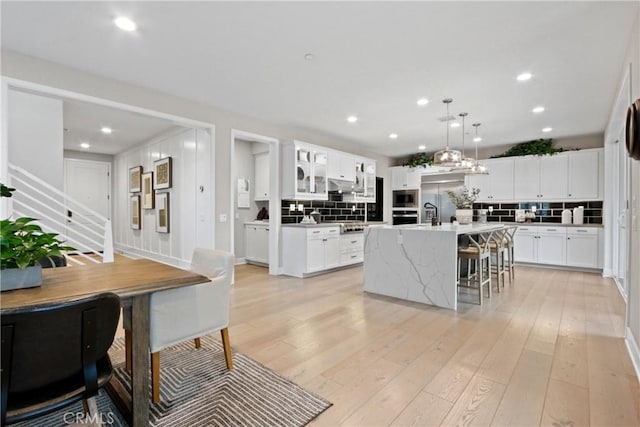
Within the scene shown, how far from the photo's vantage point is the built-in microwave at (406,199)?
7848mm

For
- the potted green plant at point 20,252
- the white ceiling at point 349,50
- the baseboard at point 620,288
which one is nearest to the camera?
the potted green plant at point 20,252

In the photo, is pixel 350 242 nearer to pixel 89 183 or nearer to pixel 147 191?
pixel 147 191

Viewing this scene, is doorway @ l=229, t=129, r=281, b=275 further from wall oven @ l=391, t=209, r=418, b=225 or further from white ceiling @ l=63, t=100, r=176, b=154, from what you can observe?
wall oven @ l=391, t=209, r=418, b=225

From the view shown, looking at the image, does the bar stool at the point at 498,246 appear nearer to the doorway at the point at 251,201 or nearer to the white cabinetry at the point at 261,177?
the doorway at the point at 251,201

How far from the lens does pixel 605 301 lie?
3.88 metres

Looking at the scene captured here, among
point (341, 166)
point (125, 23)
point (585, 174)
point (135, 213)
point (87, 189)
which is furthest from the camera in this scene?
point (87, 189)

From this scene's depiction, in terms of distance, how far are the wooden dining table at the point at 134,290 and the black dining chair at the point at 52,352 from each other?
0.77 ft

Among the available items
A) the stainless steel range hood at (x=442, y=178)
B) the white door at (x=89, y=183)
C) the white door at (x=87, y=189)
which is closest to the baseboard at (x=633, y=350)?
the stainless steel range hood at (x=442, y=178)

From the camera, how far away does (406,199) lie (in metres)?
8.02

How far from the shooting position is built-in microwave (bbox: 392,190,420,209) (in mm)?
7848

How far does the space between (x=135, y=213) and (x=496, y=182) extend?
8074mm

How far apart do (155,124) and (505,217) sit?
24.1 ft

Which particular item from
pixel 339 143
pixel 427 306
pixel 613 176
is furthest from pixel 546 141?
→ pixel 427 306

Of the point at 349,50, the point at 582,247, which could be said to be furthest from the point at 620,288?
the point at 349,50
